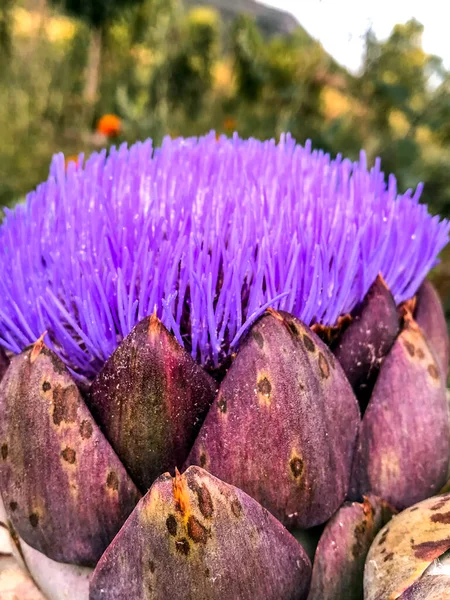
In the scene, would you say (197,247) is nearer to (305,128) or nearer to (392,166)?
(392,166)

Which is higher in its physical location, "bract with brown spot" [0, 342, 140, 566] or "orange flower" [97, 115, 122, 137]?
"orange flower" [97, 115, 122, 137]

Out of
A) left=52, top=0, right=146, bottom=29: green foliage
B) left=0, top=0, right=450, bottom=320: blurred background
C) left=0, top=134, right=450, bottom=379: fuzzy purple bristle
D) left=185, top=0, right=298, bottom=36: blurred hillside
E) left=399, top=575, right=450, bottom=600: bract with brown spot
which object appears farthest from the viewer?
left=185, top=0, right=298, bottom=36: blurred hillside

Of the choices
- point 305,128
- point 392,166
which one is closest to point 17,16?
point 305,128

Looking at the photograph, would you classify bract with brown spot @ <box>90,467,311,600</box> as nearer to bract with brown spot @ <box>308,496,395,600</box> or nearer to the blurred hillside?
bract with brown spot @ <box>308,496,395,600</box>

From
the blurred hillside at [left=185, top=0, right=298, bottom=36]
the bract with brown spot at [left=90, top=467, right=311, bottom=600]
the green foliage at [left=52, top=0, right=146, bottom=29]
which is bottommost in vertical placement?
the bract with brown spot at [left=90, top=467, right=311, bottom=600]

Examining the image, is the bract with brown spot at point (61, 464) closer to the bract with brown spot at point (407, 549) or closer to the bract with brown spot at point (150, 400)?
the bract with brown spot at point (150, 400)

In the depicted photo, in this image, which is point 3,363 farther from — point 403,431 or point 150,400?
point 403,431

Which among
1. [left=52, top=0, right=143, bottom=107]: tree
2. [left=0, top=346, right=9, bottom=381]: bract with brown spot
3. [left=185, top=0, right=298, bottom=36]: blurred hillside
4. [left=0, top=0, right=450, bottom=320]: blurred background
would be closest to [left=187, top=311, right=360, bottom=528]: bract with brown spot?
[left=0, top=346, right=9, bottom=381]: bract with brown spot

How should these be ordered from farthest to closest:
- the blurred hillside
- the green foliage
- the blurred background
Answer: the blurred hillside
the green foliage
the blurred background

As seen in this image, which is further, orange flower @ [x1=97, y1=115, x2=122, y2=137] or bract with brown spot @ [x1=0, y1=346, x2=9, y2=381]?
orange flower @ [x1=97, y1=115, x2=122, y2=137]
